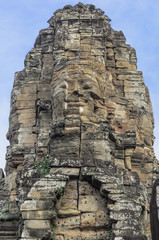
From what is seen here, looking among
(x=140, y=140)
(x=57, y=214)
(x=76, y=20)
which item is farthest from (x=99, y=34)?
(x=57, y=214)

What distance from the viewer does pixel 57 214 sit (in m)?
11.7

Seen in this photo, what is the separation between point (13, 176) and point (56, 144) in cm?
292

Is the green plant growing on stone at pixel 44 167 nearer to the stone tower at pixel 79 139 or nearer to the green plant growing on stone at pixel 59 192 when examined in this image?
the stone tower at pixel 79 139

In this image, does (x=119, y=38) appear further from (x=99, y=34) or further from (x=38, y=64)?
(x=38, y=64)

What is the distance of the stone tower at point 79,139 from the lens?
11508mm

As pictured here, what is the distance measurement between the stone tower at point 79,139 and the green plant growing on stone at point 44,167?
3 cm

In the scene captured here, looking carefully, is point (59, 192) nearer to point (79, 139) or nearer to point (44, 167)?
point (44, 167)

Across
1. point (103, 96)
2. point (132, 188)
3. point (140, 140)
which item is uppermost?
point (103, 96)

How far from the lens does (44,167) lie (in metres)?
12.6

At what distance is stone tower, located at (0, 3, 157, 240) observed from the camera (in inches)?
453

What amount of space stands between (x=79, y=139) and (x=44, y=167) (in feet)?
4.71

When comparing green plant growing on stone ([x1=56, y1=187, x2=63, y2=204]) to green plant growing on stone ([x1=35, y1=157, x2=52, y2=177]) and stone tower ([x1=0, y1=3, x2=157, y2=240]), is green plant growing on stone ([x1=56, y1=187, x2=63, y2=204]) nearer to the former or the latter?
stone tower ([x1=0, y1=3, x2=157, y2=240])

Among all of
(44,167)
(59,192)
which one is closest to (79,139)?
(44,167)

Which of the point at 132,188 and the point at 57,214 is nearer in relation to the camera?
the point at 57,214
